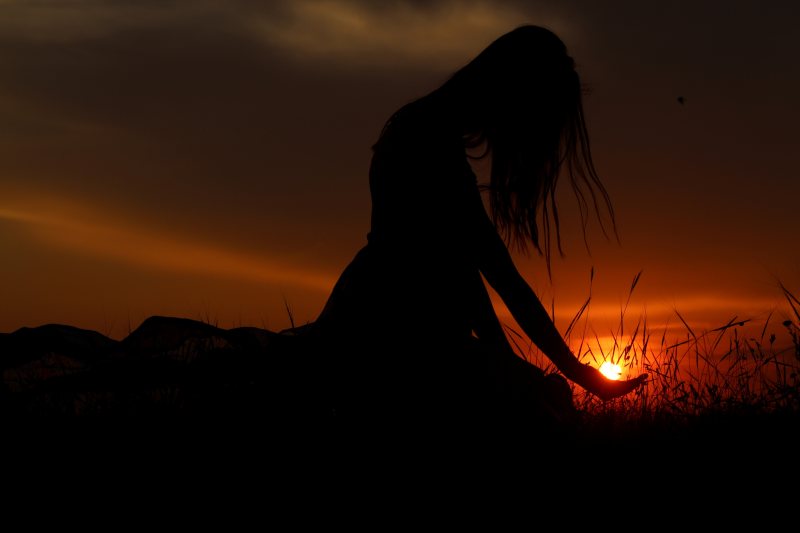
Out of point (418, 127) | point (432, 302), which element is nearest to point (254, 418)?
point (432, 302)

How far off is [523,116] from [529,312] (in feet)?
2.89

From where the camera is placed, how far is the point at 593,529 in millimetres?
2838

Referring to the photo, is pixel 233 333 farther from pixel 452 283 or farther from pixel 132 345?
pixel 452 283

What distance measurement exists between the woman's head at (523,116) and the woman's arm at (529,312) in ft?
1.70

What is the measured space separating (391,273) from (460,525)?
0.91 m

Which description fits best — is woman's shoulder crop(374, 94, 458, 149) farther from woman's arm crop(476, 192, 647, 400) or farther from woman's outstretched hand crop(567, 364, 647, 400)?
woman's outstretched hand crop(567, 364, 647, 400)

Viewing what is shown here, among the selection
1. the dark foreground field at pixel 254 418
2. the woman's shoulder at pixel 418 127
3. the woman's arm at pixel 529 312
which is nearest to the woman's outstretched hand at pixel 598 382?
the woman's arm at pixel 529 312

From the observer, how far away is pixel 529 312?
3123 millimetres

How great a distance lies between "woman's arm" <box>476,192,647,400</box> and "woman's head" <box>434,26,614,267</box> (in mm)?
519

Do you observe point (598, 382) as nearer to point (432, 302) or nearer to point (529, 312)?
point (529, 312)

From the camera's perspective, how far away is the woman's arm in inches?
122

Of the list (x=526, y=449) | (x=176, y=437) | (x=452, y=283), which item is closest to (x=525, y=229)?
(x=452, y=283)

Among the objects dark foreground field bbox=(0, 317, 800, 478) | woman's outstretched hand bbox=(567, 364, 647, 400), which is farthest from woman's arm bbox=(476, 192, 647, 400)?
dark foreground field bbox=(0, 317, 800, 478)

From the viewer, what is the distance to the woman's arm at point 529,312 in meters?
3.11
